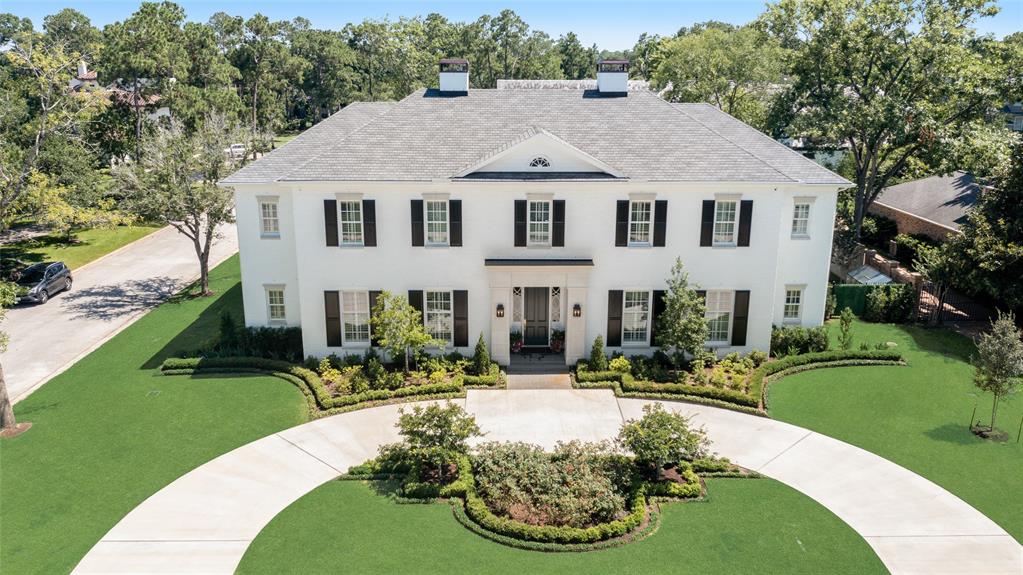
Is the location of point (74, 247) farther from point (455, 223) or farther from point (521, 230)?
point (521, 230)

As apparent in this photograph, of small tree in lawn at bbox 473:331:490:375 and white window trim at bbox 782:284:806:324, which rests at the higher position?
white window trim at bbox 782:284:806:324

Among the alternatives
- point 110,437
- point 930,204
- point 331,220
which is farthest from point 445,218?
point 930,204

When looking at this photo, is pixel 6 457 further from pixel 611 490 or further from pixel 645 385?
pixel 645 385

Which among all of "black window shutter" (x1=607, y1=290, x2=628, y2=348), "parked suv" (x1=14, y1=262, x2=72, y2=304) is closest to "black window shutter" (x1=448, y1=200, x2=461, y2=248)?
"black window shutter" (x1=607, y1=290, x2=628, y2=348)

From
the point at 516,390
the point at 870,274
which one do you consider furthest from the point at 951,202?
the point at 516,390

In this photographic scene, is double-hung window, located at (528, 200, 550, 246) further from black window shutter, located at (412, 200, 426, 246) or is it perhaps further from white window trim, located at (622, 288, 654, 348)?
black window shutter, located at (412, 200, 426, 246)

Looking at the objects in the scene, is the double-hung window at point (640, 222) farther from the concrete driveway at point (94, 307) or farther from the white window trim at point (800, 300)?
the concrete driveway at point (94, 307)
